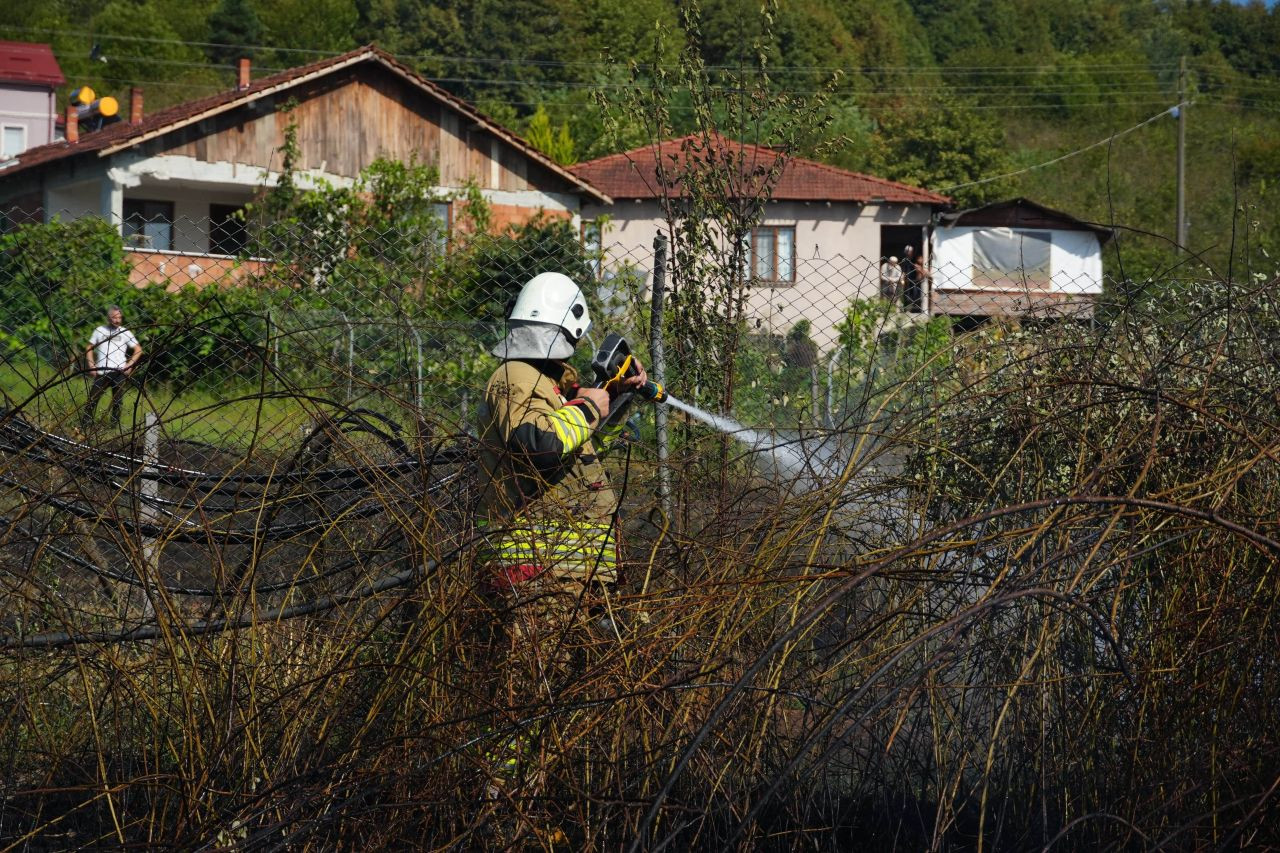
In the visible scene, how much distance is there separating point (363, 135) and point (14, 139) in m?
33.0

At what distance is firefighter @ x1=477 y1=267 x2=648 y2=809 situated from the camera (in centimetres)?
330

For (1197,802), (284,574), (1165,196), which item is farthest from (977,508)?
(1165,196)

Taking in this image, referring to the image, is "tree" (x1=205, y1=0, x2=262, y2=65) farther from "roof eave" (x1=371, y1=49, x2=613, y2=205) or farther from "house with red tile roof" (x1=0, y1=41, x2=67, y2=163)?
"roof eave" (x1=371, y1=49, x2=613, y2=205)

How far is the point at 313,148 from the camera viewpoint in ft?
80.9

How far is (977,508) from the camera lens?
12.8ft

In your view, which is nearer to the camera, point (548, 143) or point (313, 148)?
point (313, 148)

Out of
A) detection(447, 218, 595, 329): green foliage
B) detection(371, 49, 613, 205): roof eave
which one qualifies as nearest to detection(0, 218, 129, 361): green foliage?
detection(447, 218, 595, 329): green foliage

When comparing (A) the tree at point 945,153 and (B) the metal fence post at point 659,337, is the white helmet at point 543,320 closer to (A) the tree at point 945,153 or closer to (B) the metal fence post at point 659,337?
(B) the metal fence post at point 659,337

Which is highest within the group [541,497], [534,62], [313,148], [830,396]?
[534,62]

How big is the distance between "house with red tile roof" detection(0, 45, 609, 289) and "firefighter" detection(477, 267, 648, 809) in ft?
61.6

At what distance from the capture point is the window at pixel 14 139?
167 ft

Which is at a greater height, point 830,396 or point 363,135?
point 363,135

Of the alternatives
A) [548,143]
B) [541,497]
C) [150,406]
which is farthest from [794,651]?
[548,143]

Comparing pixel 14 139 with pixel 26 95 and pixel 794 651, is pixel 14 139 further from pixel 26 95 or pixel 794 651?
pixel 794 651
